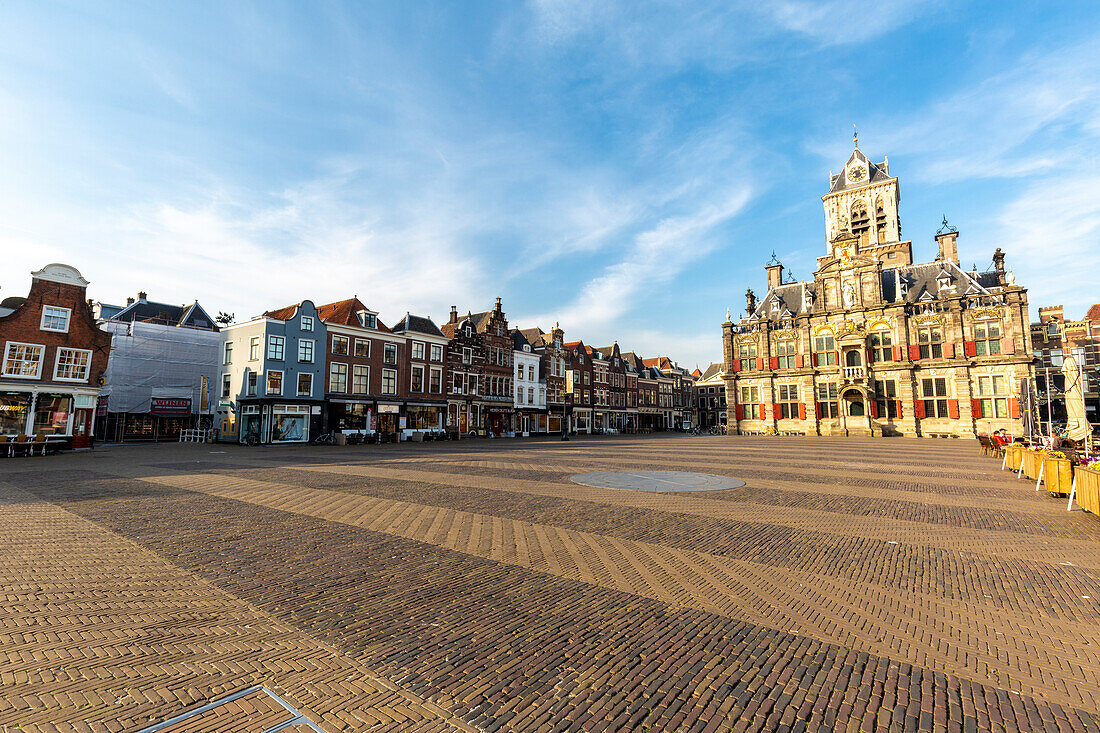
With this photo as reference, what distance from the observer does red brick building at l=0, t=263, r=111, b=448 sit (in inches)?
1022

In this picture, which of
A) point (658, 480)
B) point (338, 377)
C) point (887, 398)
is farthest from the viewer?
point (887, 398)

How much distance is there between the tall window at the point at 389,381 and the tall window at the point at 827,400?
40.3 m

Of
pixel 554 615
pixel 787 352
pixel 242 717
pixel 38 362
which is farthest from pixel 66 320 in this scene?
pixel 787 352

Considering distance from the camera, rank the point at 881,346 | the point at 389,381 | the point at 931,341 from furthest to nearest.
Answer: the point at 881,346, the point at 931,341, the point at 389,381

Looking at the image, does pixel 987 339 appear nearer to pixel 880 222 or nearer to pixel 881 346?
pixel 881 346

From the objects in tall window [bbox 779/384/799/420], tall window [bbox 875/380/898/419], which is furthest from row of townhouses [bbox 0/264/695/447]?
tall window [bbox 875/380/898/419]

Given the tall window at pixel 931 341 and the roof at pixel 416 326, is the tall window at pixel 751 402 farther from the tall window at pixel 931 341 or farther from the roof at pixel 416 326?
the roof at pixel 416 326

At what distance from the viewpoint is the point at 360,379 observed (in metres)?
39.6

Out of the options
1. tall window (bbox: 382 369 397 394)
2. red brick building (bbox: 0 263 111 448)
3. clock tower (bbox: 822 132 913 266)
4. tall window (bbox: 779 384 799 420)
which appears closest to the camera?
red brick building (bbox: 0 263 111 448)

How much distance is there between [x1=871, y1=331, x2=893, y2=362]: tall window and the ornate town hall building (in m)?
0.08

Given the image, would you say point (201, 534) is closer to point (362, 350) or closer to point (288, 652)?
point (288, 652)

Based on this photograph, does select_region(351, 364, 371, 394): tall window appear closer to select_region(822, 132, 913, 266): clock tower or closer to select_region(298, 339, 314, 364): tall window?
select_region(298, 339, 314, 364): tall window

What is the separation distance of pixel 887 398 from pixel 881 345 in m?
5.01

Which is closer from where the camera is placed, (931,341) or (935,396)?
(935,396)
